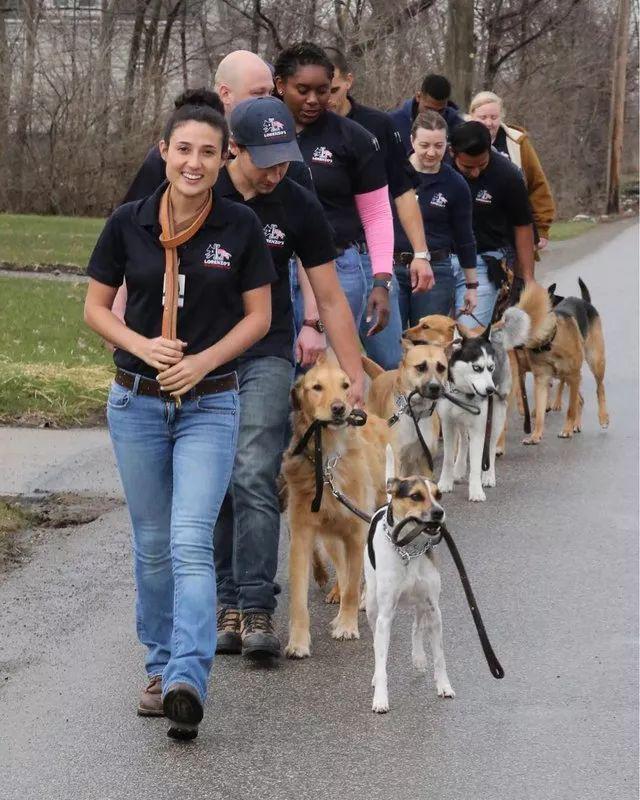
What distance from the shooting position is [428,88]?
1092cm

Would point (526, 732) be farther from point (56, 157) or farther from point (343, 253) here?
point (56, 157)

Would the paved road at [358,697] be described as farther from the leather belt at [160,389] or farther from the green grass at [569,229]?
the green grass at [569,229]

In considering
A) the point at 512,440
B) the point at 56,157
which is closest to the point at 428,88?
the point at 512,440

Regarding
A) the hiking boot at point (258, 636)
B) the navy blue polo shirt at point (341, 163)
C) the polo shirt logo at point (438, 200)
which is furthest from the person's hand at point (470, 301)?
the hiking boot at point (258, 636)

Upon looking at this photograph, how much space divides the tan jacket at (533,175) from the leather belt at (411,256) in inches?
72.6

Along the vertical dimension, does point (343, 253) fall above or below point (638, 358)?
above

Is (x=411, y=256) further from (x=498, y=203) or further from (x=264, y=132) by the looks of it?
(x=264, y=132)

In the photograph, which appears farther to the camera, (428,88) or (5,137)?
(5,137)

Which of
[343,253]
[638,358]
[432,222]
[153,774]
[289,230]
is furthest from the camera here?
[638,358]

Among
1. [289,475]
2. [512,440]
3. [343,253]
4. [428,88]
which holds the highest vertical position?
[428,88]

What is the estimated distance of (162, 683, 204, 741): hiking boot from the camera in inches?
197

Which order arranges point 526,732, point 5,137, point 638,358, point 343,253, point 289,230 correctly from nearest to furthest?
point 526,732 < point 289,230 < point 343,253 < point 638,358 < point 5,137

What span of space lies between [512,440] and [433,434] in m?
2.96

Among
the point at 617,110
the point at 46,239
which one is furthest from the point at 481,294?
the point at 617,110
